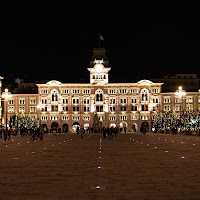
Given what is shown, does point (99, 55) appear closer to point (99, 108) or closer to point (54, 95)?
point (99, 108)

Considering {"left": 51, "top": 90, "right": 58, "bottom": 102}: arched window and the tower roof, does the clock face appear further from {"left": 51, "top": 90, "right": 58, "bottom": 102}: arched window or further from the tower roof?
{"left": 51, "top": 90, "right": 58, "bottom": 102}: arched window

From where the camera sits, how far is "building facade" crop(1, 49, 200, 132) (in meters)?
108

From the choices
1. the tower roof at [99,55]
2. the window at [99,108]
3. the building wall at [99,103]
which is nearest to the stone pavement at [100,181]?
the window at [99,108]

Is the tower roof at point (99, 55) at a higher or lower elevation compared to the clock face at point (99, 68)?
higher

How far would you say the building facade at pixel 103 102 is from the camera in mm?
108438

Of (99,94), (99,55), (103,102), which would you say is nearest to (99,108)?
(103,102)

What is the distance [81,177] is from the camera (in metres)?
12.6

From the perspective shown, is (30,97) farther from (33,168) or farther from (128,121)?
(33,168)

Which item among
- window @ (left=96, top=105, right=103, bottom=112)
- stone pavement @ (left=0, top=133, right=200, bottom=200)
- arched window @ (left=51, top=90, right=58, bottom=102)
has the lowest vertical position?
stone pavement @ (left=0, top=133, right=200, bottom=200)

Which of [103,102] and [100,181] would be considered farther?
[103,102]

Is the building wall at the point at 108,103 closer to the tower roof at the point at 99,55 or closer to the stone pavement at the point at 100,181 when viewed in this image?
the tower roof at the point at 99,55

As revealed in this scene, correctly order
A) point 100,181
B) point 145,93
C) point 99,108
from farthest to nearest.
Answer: point 145,93
point 99,108
point 100,181

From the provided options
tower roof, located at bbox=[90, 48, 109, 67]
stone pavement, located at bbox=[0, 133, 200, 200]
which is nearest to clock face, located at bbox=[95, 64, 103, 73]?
tower roof, located at bbox=[90, 48, 109, 67]

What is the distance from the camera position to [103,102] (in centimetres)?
10856
